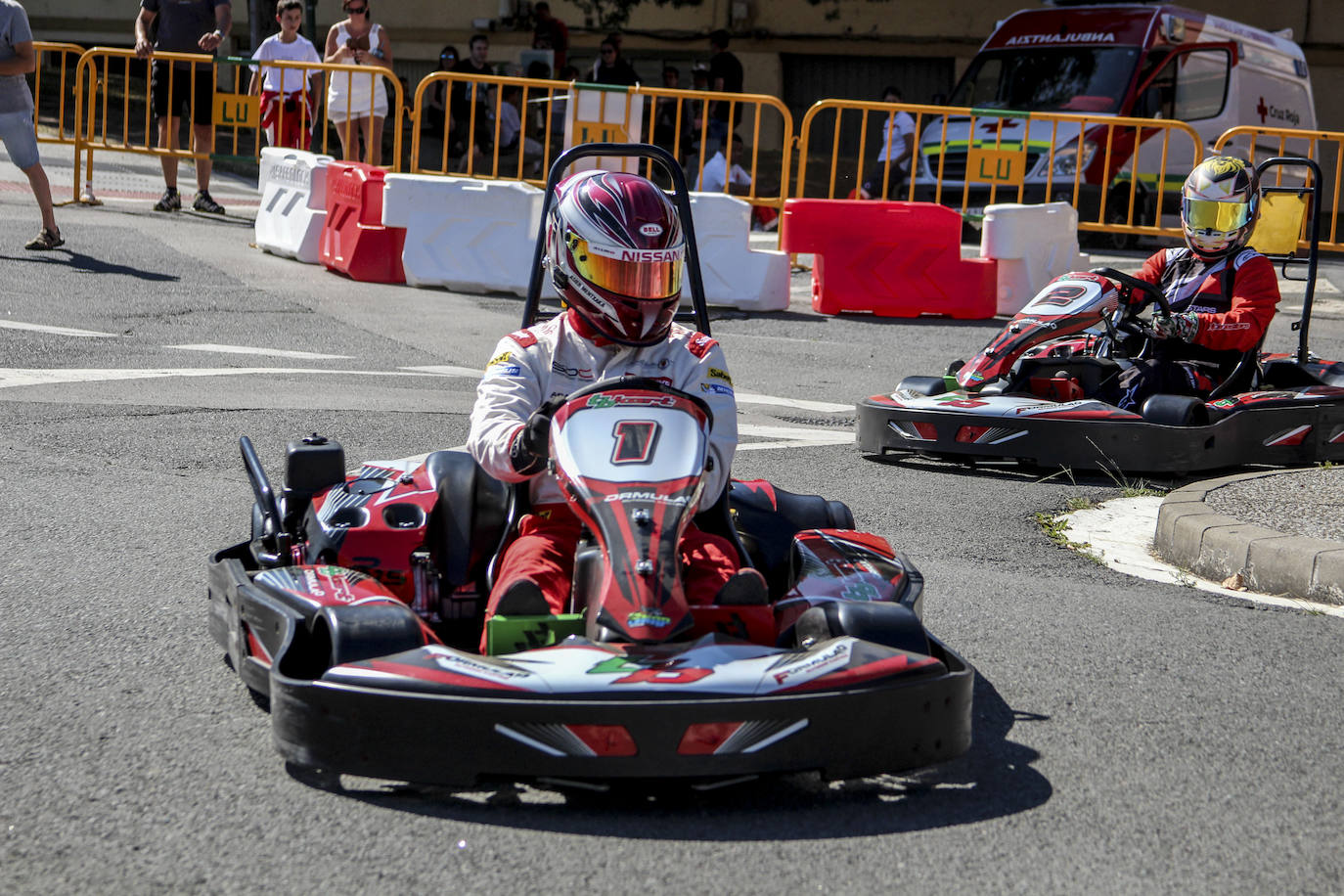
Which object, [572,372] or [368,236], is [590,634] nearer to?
[572,372]

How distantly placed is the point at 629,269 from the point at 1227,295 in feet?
14.7

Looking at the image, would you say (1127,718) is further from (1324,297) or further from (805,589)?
(1324,297)

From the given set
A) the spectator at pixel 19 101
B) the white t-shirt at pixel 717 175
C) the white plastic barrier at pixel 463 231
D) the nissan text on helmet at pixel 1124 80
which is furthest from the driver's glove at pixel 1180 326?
the white t-shirt at pixel 717 175

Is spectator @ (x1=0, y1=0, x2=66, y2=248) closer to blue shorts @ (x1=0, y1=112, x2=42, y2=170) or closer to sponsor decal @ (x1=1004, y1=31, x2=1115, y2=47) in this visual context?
blue shorts @ (x1=0, y1=112, x2=42, y2=170)

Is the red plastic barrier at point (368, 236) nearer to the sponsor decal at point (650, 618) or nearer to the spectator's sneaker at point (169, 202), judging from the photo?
the spectator's sneaker at point (169, 202)

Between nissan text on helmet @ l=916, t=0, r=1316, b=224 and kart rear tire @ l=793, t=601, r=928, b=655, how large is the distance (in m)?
13.2

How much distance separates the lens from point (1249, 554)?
17.2ft

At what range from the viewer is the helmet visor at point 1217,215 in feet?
24.9

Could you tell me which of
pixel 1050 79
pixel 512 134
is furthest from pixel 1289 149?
pixel 512 134

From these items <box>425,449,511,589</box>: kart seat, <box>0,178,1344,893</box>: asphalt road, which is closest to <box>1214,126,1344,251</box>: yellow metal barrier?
<box>0,178,1344,893</box>: asphalt road

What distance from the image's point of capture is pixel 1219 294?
25.1 feet

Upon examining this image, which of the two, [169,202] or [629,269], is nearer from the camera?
[629,269]

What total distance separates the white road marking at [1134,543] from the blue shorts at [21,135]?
7.75 m

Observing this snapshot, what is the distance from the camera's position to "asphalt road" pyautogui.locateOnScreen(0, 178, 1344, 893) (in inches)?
111
